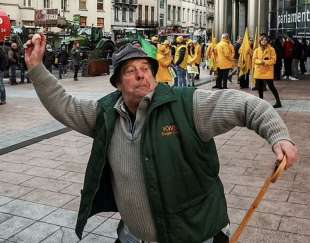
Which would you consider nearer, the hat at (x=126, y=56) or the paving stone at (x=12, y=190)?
the hat at (x=126, y=56)

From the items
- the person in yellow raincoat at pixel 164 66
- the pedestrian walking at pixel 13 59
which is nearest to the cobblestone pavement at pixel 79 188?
the person in yellow raincoat at pixel 164 66

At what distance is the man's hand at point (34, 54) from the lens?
2.38 m

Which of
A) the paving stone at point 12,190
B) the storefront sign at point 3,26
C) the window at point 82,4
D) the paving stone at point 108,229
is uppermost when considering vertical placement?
the window at point 82,4

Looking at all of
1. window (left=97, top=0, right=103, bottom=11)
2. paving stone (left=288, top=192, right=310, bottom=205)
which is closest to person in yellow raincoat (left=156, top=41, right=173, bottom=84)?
paving stone (left=288, top=192, right=310, bottom=205)

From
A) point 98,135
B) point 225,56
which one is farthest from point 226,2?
point 98,135

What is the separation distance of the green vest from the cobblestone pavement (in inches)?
79.1

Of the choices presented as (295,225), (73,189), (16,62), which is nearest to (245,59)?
(16,62)

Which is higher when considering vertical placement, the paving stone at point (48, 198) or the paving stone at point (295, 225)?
the paving stone at point (48, 198)

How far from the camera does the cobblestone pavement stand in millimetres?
4371

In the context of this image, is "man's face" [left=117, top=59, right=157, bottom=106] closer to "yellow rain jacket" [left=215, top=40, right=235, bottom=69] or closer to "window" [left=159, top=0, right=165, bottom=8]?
"yellow rain jacket" [left=215, top=40, right=235, bottom=69]

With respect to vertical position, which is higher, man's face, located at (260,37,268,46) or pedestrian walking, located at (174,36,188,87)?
man's face, located at (260,37,268,46)

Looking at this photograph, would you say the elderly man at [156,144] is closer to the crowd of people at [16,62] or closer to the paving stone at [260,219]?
the paving stone at [260,219]

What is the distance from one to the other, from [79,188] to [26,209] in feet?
2.56

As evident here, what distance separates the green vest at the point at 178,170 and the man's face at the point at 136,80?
71mm
